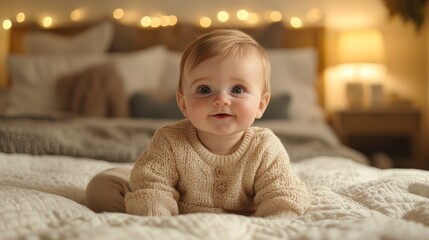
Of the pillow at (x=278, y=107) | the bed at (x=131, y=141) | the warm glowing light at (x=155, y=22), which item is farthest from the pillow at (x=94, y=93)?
the warm glowing light at (x=155, y=22)

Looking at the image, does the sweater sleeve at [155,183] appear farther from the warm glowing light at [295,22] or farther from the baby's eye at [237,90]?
the warm glowing light at [295,22]

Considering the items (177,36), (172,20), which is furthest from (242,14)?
(177,36)

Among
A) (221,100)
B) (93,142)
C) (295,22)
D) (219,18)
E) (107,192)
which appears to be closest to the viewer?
(221,100)

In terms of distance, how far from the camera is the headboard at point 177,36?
3.24 meters

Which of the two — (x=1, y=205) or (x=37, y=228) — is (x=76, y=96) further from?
(x=37, y=228)

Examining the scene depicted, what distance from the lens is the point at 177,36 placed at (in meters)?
3.45

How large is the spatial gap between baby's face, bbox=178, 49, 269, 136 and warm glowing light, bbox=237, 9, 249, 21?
9.50 feet

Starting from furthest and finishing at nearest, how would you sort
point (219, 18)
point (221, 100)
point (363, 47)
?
point (219, 18)
point (363, 47)
point (221, 100)

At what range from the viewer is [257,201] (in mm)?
1006

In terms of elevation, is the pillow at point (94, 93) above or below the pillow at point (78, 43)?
below

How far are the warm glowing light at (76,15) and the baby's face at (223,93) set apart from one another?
312 centimetres

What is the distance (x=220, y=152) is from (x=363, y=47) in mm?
2759

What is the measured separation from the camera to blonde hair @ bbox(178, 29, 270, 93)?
3.20ft

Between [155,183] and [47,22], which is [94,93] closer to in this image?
[47,22]
